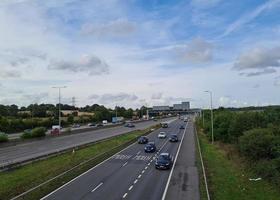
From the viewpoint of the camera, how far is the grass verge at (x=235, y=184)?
81.6 feet

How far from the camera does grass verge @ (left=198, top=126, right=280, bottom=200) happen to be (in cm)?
2487

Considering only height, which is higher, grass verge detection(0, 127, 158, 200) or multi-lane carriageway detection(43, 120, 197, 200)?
grass verge detection(0, 127, 158, 200)

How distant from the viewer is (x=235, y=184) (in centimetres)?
2881

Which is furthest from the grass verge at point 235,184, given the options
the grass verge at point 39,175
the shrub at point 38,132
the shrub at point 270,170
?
the shrub at point 38,132

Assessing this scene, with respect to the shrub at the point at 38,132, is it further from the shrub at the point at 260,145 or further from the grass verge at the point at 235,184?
the shrub at the point at 260,145

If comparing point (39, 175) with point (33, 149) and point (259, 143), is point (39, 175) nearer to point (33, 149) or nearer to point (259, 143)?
point (259, 143)

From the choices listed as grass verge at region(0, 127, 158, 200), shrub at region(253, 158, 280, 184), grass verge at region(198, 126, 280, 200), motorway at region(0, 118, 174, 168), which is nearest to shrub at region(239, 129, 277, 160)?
grass verge at region(198, 126, 280, 200)

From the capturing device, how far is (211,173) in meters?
34.1

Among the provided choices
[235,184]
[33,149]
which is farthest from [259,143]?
[33,149]

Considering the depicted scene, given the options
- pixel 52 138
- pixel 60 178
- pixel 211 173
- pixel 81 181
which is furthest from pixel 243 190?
pixel 52 138

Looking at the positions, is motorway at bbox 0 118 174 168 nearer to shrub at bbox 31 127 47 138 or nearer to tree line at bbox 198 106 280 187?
shrub at bbox 31 127 47 138

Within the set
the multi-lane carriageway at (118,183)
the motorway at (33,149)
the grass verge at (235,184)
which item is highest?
the motorway at (33,149)

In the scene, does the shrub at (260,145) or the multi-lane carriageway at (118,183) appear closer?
the multi-lane carriageway at (118,183)

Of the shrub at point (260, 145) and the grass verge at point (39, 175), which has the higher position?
the shrub at point (260, 145)
